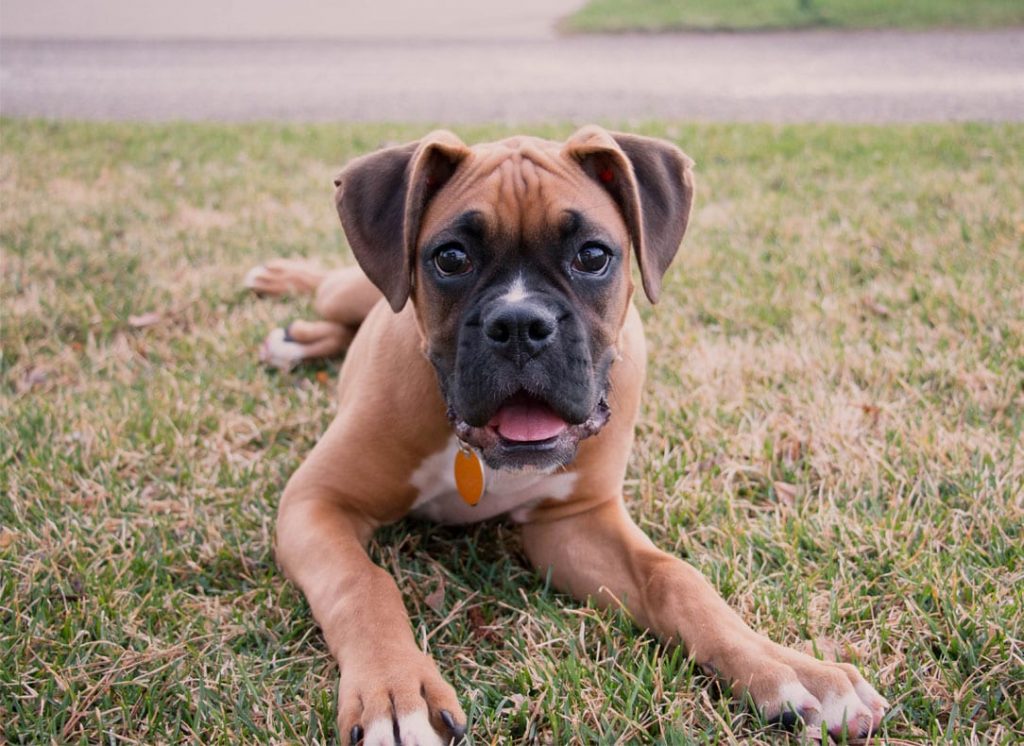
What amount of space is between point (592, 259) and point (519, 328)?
48 centimetres

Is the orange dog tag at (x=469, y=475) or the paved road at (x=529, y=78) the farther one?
the paved road at (x=529, y=78)

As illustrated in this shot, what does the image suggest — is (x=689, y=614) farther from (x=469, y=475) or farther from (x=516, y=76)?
(x=516, y=76)

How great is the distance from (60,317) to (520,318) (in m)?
3.61

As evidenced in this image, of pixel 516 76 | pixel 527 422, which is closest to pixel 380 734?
pixel 527 422

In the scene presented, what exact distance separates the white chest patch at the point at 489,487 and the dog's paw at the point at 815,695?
1.04 meters

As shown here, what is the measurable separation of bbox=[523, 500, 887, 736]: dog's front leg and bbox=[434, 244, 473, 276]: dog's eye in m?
0.99

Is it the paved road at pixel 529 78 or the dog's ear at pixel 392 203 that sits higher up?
the dog's ear at pixel 392 203

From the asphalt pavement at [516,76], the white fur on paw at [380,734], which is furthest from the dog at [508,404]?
the asphalt pavement at [516,76]

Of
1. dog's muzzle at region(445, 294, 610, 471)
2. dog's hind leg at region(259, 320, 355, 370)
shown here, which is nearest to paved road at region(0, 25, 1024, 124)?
dog's hind leg at region(259, 320, 355, 370)

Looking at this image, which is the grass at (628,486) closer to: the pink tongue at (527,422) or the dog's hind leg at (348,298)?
the dog's hind leg at (348,298)

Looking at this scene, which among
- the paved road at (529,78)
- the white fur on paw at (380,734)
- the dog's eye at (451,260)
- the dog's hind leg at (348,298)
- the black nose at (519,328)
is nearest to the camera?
the white fur on paw at (380,734)

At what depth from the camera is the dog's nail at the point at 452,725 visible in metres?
2.61

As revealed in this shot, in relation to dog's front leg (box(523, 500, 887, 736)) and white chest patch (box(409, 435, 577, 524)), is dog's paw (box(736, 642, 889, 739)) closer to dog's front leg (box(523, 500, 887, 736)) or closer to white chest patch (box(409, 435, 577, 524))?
dog's front leg (box(523, 500, 887, 736))

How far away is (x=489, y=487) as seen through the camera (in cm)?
355
